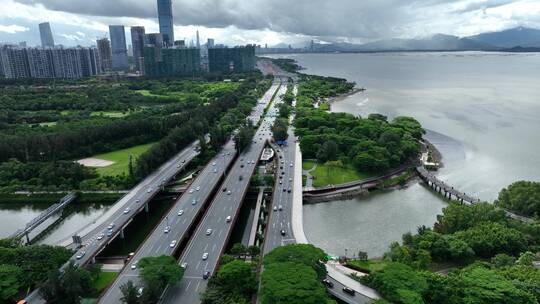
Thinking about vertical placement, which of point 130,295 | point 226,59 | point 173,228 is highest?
point 226,59

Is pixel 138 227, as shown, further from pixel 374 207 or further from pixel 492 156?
pixel 492 156

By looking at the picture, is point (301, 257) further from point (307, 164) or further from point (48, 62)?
point (48, 62)

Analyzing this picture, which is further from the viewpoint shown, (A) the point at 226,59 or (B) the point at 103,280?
(A) the point at 226,59

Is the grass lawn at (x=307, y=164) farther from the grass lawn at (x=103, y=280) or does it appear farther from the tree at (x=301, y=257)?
the grass lawn at (x=103, y=280)

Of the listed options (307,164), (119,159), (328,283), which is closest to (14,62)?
(119,159)

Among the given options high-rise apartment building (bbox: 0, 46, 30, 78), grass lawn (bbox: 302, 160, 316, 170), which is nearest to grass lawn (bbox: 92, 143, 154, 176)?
grass lawn (bbox: 302, 160, 316, 170)

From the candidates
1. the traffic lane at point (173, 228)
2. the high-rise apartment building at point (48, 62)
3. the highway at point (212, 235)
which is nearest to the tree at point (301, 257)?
the highway at point (212, 235)

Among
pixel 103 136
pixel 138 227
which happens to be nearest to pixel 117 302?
pixel 138 227
